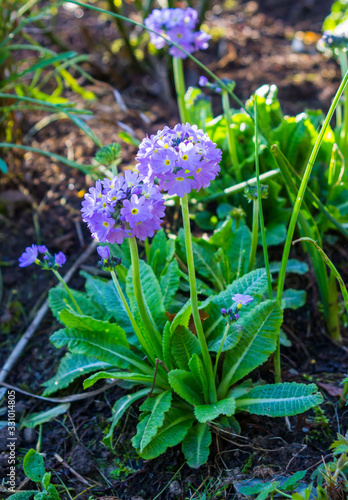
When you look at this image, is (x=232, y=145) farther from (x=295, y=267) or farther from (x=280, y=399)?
(x=280, y=399)

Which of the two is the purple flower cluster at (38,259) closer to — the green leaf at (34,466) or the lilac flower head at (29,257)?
the lilac flower head at (29,257)

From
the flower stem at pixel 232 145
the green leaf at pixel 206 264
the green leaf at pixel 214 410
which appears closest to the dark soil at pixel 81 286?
the green leaf at pixel 214 410

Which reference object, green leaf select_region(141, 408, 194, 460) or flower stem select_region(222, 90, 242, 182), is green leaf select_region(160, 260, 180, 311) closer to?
green leaf select_region(141, 408, 194, 460)

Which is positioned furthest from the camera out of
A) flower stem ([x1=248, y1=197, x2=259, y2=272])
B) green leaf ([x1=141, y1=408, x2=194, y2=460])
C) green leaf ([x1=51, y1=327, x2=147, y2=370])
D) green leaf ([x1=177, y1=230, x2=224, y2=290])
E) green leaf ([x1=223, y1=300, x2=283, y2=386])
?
green leaf ([x1=177, y1=230, x2=224, y2=290])

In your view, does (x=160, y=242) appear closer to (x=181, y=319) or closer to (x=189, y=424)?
(x=181, y=319)

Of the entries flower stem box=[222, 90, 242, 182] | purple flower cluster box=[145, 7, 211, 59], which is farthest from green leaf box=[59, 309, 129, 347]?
purple flower cluster box=[145, 7, 211, 59]
